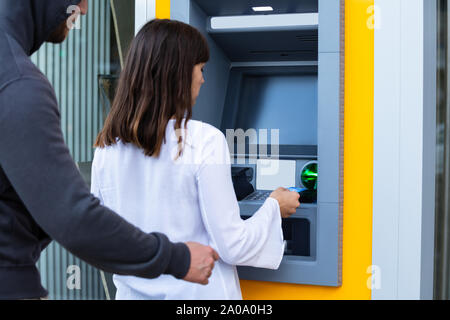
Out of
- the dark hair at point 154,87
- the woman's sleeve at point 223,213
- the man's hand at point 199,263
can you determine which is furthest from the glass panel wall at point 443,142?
the man's hand at point 199,263

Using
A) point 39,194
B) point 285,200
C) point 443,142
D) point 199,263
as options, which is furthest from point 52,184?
point 443,142

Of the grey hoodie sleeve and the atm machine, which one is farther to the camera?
the atm machine

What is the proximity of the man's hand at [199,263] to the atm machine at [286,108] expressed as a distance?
754mm

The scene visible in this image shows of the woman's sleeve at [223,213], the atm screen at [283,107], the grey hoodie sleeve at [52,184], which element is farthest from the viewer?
the atm screen at [283,107]

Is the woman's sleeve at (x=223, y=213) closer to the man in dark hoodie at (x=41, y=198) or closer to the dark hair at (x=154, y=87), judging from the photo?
the dark hair at (x=154, y=87)

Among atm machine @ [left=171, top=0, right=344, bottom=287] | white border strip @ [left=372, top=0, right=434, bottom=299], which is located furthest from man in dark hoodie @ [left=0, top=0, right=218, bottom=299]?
white border strip @ [left=372, top=0, right=434, bottom=299]

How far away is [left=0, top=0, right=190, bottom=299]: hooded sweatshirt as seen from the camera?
85 centimetres

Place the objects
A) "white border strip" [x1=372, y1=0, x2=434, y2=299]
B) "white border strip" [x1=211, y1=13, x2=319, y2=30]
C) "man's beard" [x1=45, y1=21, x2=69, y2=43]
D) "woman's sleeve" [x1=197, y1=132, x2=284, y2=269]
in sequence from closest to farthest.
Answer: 1. "man's beard" [x1=45, y1=21, x2=69, y2=43]
2. "woman's sleeve" [x1=197, y1=132, x2=284, y2=269]
3. "white border strip" [x1=372, y1=0, x2=434, y2=299]
4. "white border strip" [x1=211, y1=13, x2=319, y2=30]

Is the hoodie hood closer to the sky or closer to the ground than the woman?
closer to the sky

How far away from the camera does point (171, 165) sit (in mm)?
1299

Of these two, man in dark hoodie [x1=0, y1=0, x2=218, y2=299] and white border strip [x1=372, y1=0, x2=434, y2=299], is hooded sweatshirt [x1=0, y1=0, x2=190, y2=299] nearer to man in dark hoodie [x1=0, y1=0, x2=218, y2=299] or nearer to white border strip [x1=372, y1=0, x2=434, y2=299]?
man in dark hoodie [x1=0, y1=0, x2=218, y2=299]

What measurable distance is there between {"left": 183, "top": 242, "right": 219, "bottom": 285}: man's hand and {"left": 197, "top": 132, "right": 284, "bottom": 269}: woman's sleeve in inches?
9.2

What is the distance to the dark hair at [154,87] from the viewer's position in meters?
1.31

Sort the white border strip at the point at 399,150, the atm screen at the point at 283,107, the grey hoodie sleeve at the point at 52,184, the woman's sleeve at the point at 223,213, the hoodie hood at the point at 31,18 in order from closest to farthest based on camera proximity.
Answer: the grey hoodie sleeve at the point at 52,184
the hoodie hood at the point at 31,18
the woman's sleeve at the point at 223,213
the white border strip at the point at 399,150
the atm screen at the point at 283,107
